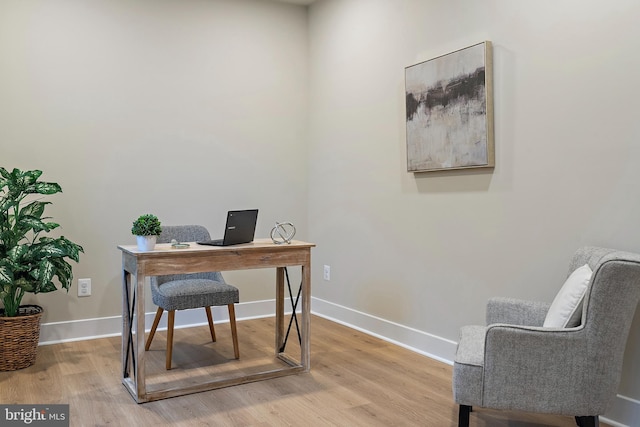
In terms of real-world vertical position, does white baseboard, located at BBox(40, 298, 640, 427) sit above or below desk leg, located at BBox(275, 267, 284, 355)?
below

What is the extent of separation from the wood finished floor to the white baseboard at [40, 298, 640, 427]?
0.09 meters

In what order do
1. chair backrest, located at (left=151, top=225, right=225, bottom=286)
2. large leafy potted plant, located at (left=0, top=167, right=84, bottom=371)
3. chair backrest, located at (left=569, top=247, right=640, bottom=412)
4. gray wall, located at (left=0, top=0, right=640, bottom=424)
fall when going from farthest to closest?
chair backrest, located at (left=151, top=225, right=225, bottom=286), large leafy potted plant, located at (left=0, top=167, right=84, bottom=371), gray wall, located at (left=0, top=0, right=640, bottom=424), chair backrest, located at (left=569, top=247, right=640, bottom=412)

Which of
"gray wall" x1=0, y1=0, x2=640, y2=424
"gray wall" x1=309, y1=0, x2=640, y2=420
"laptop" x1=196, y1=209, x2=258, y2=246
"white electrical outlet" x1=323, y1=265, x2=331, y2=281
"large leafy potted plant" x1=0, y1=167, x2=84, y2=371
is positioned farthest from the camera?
"white electrical outlet" x1=323, y1=265, x2=331, y2=281

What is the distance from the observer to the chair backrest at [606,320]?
200 centimetres

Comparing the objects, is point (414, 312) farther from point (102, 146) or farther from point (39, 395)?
point (102, 146)

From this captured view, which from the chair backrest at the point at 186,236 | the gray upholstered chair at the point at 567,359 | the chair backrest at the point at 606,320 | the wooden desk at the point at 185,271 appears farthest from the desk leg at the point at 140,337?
the chair backrest at the point at 606,320

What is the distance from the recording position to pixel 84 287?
12.9ft

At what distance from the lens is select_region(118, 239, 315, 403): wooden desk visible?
270cm

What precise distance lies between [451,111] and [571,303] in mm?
1471

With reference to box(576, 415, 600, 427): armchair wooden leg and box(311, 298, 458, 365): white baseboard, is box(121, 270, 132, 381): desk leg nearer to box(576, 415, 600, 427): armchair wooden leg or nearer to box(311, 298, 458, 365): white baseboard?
box(311, 298, 458, 365): white baseboard

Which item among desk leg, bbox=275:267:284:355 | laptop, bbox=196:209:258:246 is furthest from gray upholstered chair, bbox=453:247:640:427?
desk leg, bbox=275:267:284:355

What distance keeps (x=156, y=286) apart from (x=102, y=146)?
4.14 ft

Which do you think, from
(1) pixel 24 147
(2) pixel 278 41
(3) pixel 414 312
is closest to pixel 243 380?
(3) pixel 414 312

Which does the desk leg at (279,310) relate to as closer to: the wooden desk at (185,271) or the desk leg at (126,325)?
the wooden desk at (185,271)
